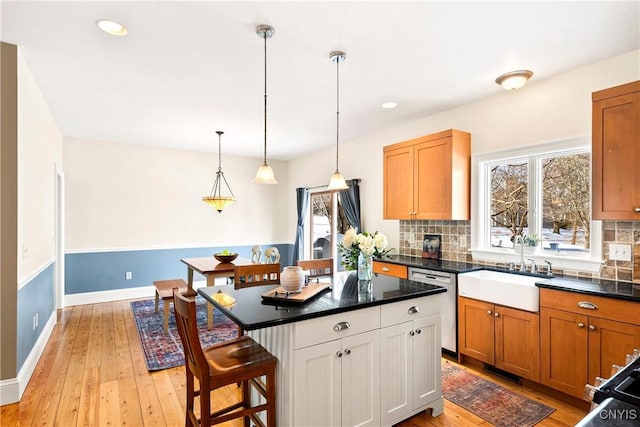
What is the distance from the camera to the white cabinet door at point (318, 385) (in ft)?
5.78

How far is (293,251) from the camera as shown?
712 centimetres

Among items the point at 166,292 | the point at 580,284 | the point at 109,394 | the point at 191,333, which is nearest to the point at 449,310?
the point at 580,284

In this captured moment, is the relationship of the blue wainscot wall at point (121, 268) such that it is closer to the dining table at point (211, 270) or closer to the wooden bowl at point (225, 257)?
the dining table at point (211, 270)

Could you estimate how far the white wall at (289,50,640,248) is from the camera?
276 centimetres

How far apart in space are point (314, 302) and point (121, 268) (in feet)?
16.4

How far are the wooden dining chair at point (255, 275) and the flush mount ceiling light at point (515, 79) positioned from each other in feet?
8.63

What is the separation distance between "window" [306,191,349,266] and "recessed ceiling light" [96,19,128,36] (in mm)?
4028

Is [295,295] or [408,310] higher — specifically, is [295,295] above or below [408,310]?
above

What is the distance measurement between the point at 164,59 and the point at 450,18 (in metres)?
2.19

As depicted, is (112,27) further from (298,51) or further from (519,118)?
(519,118)

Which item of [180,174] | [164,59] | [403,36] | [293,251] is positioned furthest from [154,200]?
[403,36]

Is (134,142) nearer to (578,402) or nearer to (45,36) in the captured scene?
(45,36)

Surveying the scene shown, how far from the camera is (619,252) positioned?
2615mm

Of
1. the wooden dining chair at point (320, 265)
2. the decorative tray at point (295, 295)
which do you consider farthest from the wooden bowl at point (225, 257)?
the decorative tray at point (295, 295)
